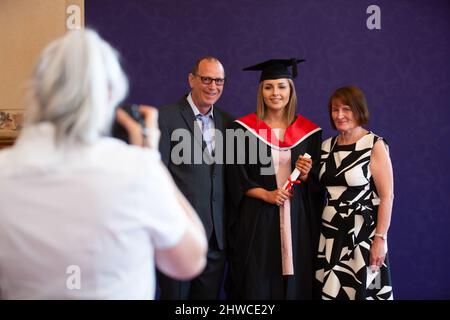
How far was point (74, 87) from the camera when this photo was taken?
0.93 meters

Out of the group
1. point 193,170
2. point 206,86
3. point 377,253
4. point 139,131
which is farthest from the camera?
point 206,86

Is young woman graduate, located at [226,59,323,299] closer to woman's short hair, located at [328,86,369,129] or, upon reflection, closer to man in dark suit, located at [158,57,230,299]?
man in dark suit, located at [158,57,230,299]

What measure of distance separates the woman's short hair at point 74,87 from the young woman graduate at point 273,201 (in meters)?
1.78

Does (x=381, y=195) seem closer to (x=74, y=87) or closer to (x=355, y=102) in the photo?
(x=355, y=102)

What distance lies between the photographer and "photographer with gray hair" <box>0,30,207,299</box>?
3.10ft

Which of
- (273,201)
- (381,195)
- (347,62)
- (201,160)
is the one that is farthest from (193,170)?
(347,62)

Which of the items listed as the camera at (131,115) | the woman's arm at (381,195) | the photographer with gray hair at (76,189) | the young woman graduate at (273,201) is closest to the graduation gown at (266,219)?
the young woman graduate at (273,201)

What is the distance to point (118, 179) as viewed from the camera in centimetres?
96

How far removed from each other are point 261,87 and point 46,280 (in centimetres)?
198

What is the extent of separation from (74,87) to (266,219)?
6.24ft

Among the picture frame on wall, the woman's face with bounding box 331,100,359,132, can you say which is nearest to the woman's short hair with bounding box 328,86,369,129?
the woman's face with bounding box 331,100,359,132

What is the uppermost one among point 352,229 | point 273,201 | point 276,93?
point 276,93
